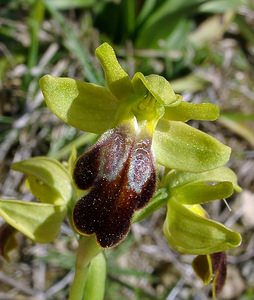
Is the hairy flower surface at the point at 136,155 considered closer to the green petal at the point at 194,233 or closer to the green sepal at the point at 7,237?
the green petal at the point at 194,233

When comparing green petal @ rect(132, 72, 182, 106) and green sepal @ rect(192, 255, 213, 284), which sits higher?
green petal @ rect(132, 72, 182, 106)

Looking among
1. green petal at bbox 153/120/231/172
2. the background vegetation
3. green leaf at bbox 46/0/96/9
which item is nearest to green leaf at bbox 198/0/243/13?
the background vegetation

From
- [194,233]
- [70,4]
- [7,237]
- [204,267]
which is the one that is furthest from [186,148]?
[70,4]

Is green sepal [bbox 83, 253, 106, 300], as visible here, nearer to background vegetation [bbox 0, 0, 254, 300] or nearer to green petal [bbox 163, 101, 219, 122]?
green petal [bbox 163, 101, 219, 122]

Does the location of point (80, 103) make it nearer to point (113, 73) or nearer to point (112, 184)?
point (113, 73)

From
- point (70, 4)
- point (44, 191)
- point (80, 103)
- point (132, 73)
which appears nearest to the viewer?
point (80, 103)
